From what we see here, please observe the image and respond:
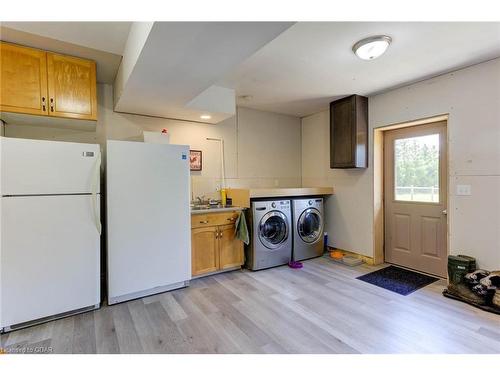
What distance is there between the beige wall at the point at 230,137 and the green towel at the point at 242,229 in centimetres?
80

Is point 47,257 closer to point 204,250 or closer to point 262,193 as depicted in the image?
point 204,250

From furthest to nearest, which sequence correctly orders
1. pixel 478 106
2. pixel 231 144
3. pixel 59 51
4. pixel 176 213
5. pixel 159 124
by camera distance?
pixel 231 144 → pixel 159 124 → pixel 176 213 → pixel 478 106 → pixel 59 51

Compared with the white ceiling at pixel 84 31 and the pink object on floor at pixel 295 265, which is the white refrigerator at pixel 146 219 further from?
the pink object on floor at pixel 295 265

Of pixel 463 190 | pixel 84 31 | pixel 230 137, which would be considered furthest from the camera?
pixel 230 137

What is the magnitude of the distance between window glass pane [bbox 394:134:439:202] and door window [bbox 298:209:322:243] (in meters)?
1.20

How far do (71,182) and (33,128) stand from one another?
3.59 feet

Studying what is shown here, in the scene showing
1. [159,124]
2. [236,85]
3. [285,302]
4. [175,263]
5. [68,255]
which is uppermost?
[236,85]

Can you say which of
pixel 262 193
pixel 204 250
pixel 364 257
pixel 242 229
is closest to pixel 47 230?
pixel 204 250

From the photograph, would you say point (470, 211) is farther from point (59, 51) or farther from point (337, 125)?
point (59, 51)

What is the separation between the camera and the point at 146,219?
2645mm

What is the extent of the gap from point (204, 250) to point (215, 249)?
0.15 meters

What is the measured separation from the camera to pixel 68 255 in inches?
89.0

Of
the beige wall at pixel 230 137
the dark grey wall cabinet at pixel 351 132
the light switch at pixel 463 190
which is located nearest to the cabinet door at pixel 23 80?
the beige wall at pixel 230 137
